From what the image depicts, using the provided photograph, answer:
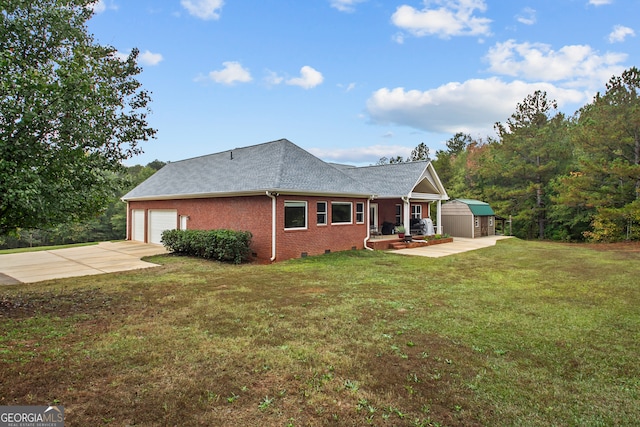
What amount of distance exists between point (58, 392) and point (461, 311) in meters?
5.86

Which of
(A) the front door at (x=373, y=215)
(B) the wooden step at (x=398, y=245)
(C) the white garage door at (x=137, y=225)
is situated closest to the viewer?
(B) the wooden step at (x=398, y=245)

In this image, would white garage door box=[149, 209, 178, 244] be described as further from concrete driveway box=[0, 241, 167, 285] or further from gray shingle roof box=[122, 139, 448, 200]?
concrete driveway box=[0, 241, 167, 285]

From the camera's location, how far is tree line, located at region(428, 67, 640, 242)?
66.6 feet

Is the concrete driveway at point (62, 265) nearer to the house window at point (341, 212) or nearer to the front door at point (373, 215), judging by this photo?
the house window at point (341, 212)

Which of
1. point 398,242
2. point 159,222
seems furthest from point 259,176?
point 159,222

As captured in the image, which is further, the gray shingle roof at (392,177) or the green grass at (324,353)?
the gray shingle roof at (392,177)

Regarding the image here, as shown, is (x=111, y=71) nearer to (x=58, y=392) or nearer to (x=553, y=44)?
(x=58, y=392)

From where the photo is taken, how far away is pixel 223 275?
381 inches

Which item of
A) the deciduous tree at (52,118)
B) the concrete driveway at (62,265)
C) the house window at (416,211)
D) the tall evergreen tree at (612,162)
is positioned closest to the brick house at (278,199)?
the house window at (416,211)

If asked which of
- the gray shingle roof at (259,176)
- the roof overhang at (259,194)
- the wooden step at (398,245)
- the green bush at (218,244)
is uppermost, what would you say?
the gray shingle roof at (259,176)

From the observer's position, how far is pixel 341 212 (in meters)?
14.7

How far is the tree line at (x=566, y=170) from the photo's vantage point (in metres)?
20.3

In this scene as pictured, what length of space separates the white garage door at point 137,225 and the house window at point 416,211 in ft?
54.4

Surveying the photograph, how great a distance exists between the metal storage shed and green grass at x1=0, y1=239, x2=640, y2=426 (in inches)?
567
